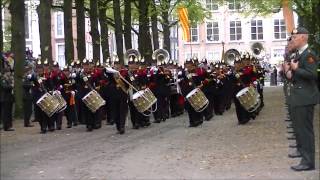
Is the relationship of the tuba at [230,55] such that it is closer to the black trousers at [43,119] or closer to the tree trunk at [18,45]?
the black trousers at [43,119]

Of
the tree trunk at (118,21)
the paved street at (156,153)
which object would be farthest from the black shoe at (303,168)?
the tree trunk at (118,21)

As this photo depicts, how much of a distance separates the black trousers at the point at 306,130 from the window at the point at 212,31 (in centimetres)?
7796

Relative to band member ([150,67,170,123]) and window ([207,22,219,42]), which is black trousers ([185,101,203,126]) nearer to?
band member ([150,67,170,123])

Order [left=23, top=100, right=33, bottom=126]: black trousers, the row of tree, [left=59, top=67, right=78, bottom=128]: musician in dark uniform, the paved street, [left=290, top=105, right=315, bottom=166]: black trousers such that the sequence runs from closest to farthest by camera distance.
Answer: [left=290, top=105, right=315, bottom=166]: black trousers
the paved street
[left=59, top=67, right=78, bottom=128]: musician in dark uniform
[left=23, top=100, right=33, bottom=126]: black trousers
the row of tree

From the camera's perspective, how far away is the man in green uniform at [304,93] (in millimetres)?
10312

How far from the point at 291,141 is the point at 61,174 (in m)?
5.50

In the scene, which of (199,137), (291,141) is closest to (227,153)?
(291,141)

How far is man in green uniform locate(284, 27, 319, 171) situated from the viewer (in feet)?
33.8

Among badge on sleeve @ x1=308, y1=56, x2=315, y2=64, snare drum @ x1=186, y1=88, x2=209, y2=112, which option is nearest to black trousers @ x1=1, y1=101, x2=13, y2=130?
snare drum @ x1=186, y1=88, x2=209, y2=112

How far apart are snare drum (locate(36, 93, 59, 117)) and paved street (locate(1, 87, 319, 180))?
2.10 ft

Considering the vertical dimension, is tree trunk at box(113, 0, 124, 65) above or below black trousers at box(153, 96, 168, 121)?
above

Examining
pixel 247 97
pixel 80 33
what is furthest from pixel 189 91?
pixel 80 33

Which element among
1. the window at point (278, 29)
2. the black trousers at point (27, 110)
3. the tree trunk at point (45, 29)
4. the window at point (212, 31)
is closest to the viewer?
the black trousers at point (27, 110)

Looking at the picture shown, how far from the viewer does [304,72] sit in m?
10.2
